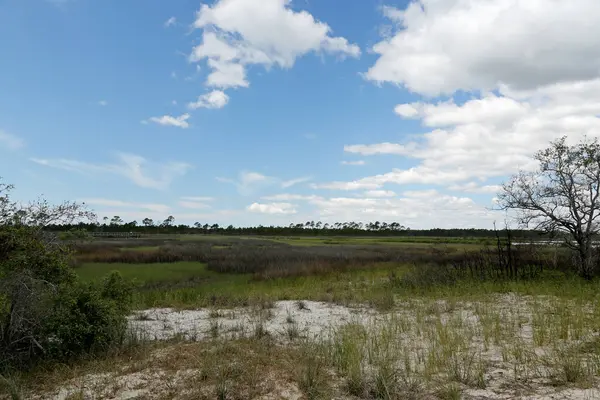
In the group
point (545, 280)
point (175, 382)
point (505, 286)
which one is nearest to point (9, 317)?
point (175, 382)

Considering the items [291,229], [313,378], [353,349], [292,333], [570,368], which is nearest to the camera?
[570,368]

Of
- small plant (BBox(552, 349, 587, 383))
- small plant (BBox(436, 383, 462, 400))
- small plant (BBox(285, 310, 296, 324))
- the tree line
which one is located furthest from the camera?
the tree line

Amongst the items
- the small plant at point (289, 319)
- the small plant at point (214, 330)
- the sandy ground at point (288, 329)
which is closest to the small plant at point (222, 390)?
the sandy ground at point (288, 329)

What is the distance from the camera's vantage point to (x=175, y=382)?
5.99 m

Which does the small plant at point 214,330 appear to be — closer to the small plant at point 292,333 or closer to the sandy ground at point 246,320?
the sandy ground at point 246,320

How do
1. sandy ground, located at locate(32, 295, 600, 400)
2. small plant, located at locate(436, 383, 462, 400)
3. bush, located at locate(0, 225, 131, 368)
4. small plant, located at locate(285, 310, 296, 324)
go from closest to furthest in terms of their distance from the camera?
small plant, located at locate(436, 383, 462, 400)
sandy ground, located at locate(32, 295, 600, 400)
bush, located at locate(0, 225, 131, 368)
small plant, located at locate(285, 310, 296, 324)

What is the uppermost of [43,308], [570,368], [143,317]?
[43,308]

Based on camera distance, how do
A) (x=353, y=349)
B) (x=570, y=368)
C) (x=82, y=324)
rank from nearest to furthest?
(x=570, y=368) → (x=353, y=349) → (x=82, y=324)

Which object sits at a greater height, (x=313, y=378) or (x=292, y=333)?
(x=313, y=378)

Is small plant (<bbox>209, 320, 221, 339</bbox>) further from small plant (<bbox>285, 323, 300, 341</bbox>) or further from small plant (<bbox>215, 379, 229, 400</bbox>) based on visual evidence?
small plant (<bbox>215, 379, 229, 400</bbox>)

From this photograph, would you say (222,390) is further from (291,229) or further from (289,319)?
(291,229)

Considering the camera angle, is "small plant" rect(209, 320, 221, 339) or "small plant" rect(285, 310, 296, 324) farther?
"small plant" rect(285, 310, 296, 324)

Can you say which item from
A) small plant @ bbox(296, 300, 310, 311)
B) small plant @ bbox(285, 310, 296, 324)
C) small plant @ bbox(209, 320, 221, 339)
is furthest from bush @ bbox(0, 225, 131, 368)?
small plant @ bbox(296, 300, 310, 311)

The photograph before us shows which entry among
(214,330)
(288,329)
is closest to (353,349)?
(288,329)
